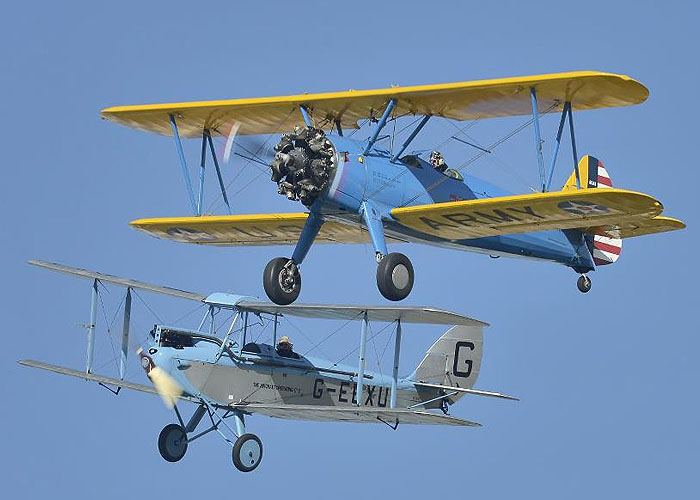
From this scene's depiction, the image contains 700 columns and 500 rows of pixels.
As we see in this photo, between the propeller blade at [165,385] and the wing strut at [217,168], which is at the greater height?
the wing strut at [217,168]

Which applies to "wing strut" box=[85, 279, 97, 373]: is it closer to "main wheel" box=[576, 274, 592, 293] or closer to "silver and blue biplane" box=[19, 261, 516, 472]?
"silver and blue biplane" box=[19, 261, 516, 472]

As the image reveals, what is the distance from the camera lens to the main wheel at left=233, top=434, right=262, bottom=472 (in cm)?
2320

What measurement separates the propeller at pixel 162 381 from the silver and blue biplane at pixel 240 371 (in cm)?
1

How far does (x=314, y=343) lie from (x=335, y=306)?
103cm

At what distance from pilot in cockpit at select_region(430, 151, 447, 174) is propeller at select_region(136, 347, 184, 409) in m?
5.05

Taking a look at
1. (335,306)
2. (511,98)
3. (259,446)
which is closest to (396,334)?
(335,306)

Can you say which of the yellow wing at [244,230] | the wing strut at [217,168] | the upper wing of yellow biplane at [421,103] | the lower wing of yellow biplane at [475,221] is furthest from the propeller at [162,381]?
the upper wing of yellow biplane at [421,103]

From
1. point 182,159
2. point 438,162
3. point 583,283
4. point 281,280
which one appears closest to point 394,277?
point 281,280

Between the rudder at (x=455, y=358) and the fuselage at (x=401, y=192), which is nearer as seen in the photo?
the fuselage at (x=401, y=192)

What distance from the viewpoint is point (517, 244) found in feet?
73.8

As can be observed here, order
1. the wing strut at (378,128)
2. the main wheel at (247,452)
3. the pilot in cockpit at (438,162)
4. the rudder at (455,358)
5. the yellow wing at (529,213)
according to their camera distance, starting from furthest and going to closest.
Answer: the rudder at (455,358), the main wheel at (247,452), the pilot in cockpit at (438,162), the wing strut at (378,128), the yellow wing at (529,213)

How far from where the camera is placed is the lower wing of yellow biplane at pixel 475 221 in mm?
19125

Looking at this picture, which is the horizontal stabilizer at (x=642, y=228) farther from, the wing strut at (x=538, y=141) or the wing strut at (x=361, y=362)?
the wing strut at (x=361, y=362)

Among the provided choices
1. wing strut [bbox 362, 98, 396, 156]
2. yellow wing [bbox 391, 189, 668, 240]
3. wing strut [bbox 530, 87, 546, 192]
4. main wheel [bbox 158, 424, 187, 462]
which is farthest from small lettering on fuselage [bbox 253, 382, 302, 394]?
wing strut [bbox 530, 87, 546, 192]
